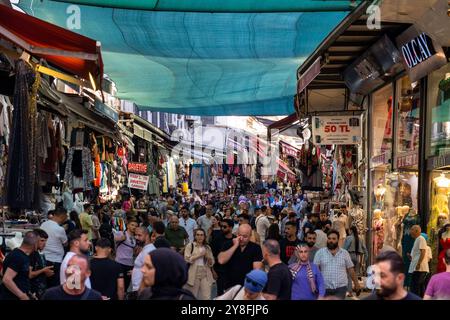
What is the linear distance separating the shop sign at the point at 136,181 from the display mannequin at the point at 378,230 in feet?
25.5

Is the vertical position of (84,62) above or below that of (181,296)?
above

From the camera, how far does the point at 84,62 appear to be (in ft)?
35.7

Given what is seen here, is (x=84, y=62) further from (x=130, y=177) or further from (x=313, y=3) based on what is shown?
(x=130, y=177)

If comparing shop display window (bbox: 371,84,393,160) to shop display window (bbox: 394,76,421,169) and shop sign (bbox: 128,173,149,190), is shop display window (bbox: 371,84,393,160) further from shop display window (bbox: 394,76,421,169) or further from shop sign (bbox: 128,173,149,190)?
shop sign (bbox: 128,173,149,190)

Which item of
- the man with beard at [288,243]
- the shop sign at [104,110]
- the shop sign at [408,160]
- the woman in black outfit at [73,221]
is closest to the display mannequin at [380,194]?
the shop sign at [408,160]

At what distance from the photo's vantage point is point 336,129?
2011cm

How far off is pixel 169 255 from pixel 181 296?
0.98 feet

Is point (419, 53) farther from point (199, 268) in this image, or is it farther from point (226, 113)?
point (226, 113)

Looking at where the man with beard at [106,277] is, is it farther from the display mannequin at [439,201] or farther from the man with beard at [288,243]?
the display mannequin at [439,201]

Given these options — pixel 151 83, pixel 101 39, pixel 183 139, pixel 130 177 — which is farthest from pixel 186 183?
pixel 101 39

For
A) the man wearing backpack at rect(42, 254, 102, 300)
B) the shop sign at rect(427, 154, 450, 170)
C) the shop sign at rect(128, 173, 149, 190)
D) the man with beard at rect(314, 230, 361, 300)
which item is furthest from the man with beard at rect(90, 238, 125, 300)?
the shop sign at rect(128, 173, 149, 190)

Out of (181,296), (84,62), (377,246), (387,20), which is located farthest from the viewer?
(377,246)

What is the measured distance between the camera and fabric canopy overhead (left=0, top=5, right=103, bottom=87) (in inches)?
384

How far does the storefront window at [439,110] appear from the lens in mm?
13812
